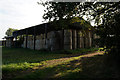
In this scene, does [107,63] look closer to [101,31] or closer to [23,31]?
[101,31]

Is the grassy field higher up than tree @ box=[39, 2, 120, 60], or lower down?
lower down

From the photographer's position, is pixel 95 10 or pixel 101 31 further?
pixel 95 10

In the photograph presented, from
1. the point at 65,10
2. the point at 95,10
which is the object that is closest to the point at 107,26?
the point at 95,10

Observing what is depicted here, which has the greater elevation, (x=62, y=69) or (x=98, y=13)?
(x=98, y=13)

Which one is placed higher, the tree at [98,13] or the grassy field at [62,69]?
the tree at [98,13]

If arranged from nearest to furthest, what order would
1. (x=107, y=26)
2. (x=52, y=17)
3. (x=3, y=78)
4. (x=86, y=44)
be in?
(x=3, y=78)
(x=107, y=26)
(x=52, y=17)
(x=86, y=44)

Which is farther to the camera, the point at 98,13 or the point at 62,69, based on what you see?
the point at 98,13

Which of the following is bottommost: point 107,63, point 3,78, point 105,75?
point 3,78

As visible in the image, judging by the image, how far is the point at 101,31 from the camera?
18.6 ft

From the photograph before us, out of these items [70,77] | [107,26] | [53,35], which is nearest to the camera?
[70,77]

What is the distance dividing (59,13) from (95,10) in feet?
9.49

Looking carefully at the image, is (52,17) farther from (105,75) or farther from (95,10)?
(105,75)

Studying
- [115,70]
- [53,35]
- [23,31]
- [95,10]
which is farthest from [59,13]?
[23,31]

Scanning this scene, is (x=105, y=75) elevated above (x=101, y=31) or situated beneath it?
situated beneath
